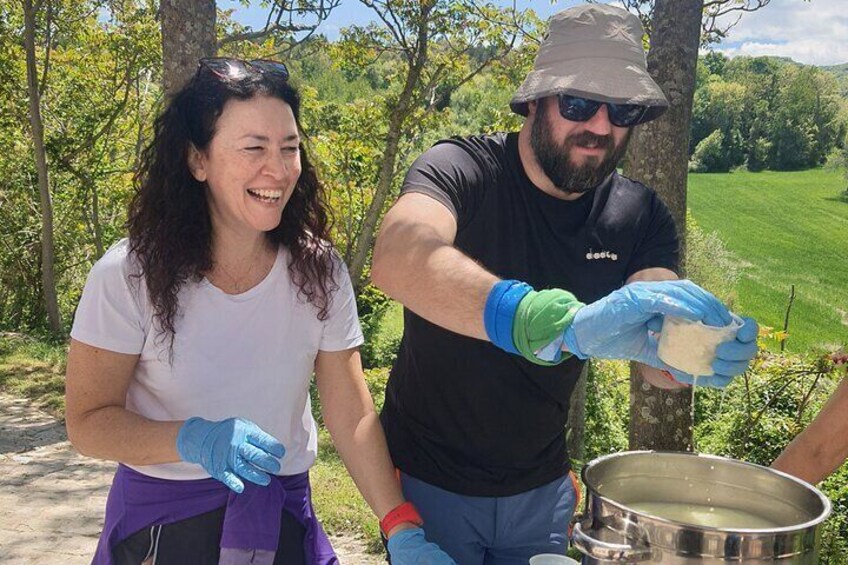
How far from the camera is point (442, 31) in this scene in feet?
30.0

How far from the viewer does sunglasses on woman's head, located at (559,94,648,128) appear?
1.99m

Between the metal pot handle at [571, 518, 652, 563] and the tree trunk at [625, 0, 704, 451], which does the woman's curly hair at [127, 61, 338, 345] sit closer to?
the metal pot handle at [571, 518, 652, 563]

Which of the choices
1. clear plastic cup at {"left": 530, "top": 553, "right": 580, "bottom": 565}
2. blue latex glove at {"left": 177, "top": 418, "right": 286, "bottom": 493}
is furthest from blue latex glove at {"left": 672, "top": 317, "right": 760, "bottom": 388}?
blue latex glove at {"left": 177, "top": 418, "right": 286, "bottom": 493}

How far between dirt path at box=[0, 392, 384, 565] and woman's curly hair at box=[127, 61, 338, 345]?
266 centimetres

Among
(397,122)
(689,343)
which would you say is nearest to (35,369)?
(397,122)

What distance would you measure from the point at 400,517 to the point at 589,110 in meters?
1.12

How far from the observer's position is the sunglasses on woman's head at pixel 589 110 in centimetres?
199

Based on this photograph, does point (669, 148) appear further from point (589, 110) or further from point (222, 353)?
point (222, 353)

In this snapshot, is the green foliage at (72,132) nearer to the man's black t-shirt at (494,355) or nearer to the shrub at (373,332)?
the shrub at (373,332)

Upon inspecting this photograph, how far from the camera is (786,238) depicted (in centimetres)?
5047

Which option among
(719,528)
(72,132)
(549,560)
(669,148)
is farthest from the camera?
(72,132)

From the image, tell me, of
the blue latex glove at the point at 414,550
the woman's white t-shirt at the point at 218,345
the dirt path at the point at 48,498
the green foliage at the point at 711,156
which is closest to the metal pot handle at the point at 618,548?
the blue latex glove at the point at 414,550

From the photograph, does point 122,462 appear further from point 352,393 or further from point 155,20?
point 155,20

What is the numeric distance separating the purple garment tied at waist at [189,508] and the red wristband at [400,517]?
261 mm
